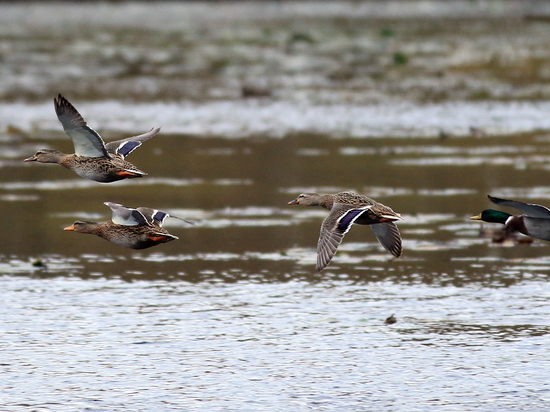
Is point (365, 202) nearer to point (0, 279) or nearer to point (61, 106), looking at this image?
point (61, 106)

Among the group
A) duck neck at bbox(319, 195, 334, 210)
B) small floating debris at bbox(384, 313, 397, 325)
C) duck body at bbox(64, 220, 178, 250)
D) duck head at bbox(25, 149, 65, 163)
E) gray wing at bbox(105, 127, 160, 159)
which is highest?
gray wing at bbox(105, 127, 160, 159)

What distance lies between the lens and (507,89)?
29609 mm

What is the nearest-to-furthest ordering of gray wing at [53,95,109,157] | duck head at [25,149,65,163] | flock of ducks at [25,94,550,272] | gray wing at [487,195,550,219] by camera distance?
gray wing at [53,95,109,157] → flock of ducks at [25,94,550,272] → gray wing at [487,195,550,219] → duck head at [25,149,65,163]

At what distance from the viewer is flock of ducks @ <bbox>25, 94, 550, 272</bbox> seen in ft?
28.1

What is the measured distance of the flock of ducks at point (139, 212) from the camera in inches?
337

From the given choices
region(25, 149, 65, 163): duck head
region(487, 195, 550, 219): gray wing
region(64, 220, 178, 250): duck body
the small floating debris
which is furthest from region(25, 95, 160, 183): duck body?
region(487, 195, 550, 219): gray wing

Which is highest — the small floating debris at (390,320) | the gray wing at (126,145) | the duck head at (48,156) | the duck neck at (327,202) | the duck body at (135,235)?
the gray wing at (126,145)

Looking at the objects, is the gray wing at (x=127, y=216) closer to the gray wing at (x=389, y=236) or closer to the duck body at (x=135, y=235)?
the duck body at (x=135, y=235)

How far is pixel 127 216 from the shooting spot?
870 centimetres

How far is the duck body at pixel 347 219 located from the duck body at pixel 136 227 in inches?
46.1

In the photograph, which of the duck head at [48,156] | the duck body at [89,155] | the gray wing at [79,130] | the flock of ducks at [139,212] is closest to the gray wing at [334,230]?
the flock of ducks at [139,212]

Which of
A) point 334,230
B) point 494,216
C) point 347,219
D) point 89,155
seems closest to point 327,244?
point 334,230

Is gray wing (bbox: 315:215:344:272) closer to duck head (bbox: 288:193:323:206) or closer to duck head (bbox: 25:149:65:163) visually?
duck head (bbox: 288:193:323:206)

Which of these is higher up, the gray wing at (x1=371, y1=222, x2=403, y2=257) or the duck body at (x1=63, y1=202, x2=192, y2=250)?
the duck body at (x1=63, y1=202, x2=192, y2=250)
